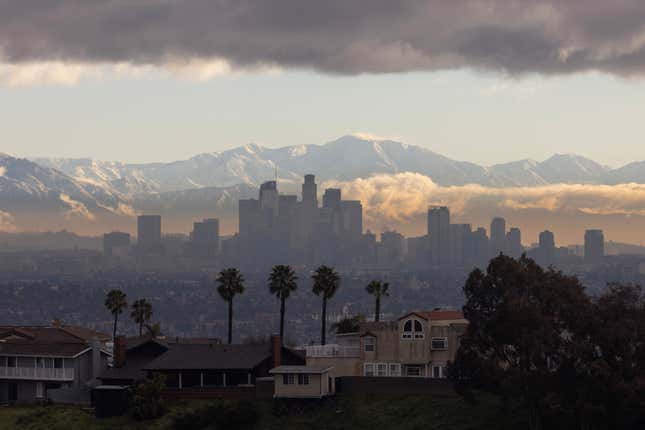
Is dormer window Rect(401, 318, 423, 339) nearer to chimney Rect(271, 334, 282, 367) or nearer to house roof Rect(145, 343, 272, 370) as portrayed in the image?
chimney Rect(271, 334, 282, 367)

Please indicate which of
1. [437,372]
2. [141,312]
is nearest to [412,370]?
[437,372]

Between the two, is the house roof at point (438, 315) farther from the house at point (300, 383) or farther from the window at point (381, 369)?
the house at point (300, 383)

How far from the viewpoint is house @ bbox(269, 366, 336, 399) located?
11256 cm

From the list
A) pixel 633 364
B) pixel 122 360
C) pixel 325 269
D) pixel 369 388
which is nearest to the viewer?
pixel 633 364

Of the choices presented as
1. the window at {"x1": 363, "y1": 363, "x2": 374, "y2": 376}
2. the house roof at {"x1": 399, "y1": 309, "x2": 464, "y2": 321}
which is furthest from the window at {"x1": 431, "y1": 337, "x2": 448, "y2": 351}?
the window at {"x1": 363, "y1": 363, "x2": 374, "y2": 376}

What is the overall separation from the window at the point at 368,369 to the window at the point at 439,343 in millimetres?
5579

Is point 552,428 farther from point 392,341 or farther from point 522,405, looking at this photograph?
point 392,341

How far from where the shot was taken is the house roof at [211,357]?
122375mm

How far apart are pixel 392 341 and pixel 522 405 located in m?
22.1

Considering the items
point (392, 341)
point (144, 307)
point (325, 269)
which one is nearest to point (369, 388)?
point (392, 341)

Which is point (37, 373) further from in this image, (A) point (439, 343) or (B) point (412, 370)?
(A) point (439, 343)

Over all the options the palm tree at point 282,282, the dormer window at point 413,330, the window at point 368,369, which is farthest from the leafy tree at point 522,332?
the palm tree at point 282,282

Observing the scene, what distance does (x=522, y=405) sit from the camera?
99438 millimetres

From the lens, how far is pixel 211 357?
125 meters
